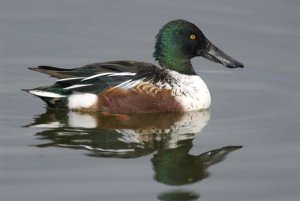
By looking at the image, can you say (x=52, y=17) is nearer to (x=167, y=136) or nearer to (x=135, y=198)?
(x=167, y=136)

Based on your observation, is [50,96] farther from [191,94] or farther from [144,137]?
[191,94]

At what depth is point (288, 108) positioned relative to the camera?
11.3 metres

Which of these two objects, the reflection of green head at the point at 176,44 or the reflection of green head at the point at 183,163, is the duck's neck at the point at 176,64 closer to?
the reflection of green head at the point at 176,44

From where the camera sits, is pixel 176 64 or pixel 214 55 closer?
pixel 176 64

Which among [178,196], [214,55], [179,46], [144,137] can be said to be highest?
[179,46]

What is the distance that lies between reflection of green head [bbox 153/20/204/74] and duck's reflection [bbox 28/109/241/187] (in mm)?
707

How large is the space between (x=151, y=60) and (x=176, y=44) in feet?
4.51

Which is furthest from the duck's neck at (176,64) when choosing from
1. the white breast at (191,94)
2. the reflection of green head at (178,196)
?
the reflection of green head at (178,196)

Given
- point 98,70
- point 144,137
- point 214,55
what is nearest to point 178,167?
point 144,137

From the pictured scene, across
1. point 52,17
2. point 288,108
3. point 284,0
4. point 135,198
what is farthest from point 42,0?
point 135,198

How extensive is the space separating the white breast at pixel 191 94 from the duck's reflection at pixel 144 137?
0.32 feet

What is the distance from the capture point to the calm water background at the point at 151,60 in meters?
8.66

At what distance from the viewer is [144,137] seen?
404 inches

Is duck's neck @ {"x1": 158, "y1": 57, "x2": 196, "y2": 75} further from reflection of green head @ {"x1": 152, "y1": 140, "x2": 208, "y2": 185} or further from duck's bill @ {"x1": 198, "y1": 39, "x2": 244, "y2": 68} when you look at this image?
reflection of green head @ {"x1": 152, "y1": 140, "x2": 208, "y2": 185}
